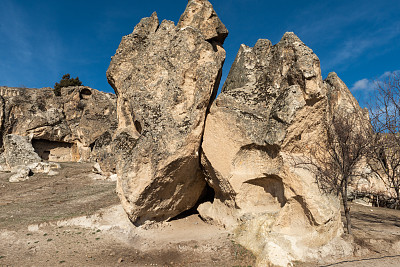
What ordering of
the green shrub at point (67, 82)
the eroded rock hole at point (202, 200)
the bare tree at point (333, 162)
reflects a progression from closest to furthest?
the bare tree at point (333, 162) < the eroded rock hole at point (202, 200) < the green shrub at point (67, 82)

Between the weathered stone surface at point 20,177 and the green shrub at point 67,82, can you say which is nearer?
the weathered stone surface at point 20,177

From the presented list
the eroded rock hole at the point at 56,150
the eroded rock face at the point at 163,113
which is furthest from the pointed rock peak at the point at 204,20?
the eroded rock hole at the point at 56,150

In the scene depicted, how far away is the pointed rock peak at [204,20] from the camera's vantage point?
435 inches

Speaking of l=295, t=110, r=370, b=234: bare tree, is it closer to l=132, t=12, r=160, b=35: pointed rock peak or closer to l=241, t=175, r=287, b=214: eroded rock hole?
l=241, t=175, r=287, b=214: eroded rock hole

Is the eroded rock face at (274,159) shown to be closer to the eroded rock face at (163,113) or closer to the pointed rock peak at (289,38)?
the pointed rock peak at (289,38)

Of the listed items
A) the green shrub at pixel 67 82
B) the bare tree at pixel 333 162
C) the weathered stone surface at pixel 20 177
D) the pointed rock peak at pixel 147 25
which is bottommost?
the weathered stone surface at pixel 20 177

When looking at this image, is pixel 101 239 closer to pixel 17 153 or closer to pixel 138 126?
pixel 138 126

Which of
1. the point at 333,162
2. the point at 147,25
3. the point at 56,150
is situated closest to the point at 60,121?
the point at 56,150

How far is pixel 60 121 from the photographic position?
90.5 ft

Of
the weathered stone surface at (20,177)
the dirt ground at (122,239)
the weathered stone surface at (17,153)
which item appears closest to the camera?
the dirt ground at (122,239)

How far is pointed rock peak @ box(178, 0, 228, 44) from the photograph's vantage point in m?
11.0

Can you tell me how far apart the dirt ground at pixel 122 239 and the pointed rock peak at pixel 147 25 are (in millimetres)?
7538

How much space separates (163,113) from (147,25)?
4660mm

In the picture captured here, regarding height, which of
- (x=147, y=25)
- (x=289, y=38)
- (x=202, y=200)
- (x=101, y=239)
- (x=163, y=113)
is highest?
(x=147, y=25)
